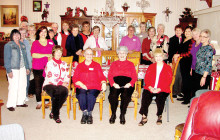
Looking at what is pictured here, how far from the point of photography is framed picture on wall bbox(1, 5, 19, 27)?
7.70m

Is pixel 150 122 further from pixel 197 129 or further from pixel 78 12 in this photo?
pixel 78 12

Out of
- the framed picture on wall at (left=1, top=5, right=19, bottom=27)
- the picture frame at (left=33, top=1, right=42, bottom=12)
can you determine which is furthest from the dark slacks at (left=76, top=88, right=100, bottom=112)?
the framed picture on wall at (left=1, top=5, right=19, bottom=27)

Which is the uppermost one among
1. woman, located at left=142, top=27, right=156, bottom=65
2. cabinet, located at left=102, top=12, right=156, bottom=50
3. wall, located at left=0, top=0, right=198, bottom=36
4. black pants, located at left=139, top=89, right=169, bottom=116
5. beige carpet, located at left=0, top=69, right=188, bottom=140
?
wall, located at left=0, top=0, right=198, bottom=36

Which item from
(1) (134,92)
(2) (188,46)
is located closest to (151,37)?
(2) (188,46)

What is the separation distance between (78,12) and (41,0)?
1443 millimetres

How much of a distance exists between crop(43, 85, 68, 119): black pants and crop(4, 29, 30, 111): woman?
2.21 feet

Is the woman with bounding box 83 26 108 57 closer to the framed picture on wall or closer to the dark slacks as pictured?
the dark slacks

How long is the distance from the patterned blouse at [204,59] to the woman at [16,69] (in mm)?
2769

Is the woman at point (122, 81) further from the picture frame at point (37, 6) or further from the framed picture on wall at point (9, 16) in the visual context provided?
the framed picture on wall at point (9, 16)

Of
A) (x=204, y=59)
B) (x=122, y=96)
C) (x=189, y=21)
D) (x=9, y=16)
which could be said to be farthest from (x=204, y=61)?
(x=9, y=16)

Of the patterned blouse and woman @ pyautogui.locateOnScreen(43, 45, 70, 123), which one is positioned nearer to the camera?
woman @ pyautogui.locateOnScreen(43, 45, 70, 123)

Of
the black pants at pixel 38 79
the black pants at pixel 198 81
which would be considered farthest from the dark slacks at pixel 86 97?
the black pants at pixel 198 81

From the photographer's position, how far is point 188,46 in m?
3.95

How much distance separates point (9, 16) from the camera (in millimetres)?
7762
